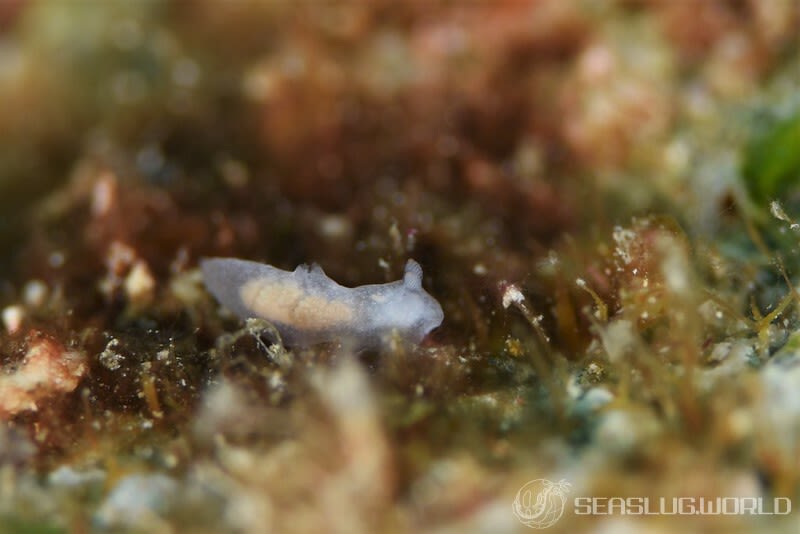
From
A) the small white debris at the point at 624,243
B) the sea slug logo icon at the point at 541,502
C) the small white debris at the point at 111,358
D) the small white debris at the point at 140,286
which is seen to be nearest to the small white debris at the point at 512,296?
the small white debris at the point at 624,243

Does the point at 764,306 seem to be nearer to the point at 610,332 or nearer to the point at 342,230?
the point at 610,332

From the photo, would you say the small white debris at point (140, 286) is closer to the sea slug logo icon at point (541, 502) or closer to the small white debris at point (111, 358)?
the small white debris at point (111, 358)

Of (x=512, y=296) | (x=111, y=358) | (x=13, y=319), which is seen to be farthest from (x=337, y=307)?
(x=13, y=319)

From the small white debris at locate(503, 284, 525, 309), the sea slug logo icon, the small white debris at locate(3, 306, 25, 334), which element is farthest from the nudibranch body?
the small white debris at locate(3, 306, 25, 334)

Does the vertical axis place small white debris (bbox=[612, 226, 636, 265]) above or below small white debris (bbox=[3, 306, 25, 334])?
above

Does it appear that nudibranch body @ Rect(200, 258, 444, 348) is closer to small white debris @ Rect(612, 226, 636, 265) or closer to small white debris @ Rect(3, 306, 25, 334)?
small white debris @ Rect(612, 226, 636, 265)

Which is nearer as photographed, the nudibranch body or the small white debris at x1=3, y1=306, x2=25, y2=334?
the nudibranch body
